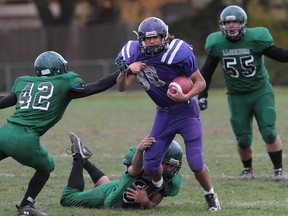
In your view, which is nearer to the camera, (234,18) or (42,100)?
(42,100)

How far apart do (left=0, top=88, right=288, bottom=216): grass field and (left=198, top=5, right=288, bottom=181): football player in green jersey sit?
1.42ft

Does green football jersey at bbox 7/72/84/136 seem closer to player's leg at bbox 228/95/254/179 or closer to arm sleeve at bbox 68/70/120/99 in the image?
arm sleeve at bbox 68/70/120/99

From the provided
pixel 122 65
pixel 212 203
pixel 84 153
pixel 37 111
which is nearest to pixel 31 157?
pixel 37 111

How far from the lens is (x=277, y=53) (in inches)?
289

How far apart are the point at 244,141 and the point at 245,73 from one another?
72cm

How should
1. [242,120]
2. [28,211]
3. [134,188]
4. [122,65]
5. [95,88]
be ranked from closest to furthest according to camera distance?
[28,211], [122,65], [95,88], [134,188], [242,120]

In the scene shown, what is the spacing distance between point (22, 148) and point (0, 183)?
74.4 inches

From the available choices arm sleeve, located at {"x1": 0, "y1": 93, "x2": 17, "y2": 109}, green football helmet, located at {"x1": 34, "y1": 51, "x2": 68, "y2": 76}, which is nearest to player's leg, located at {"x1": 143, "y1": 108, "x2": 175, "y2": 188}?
green football helmet, located at {"x1": 34, "y1": 51, "x2": 68, "y2": 76}

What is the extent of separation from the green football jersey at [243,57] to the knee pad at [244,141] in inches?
18.3

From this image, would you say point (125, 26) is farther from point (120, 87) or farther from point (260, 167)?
point (120, 87)

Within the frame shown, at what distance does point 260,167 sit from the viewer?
27.2 feet

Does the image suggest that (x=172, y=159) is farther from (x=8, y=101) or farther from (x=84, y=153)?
(x=8, y=101)

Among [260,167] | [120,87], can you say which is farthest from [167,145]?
[260,167]

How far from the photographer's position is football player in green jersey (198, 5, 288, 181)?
7359 millimetres
